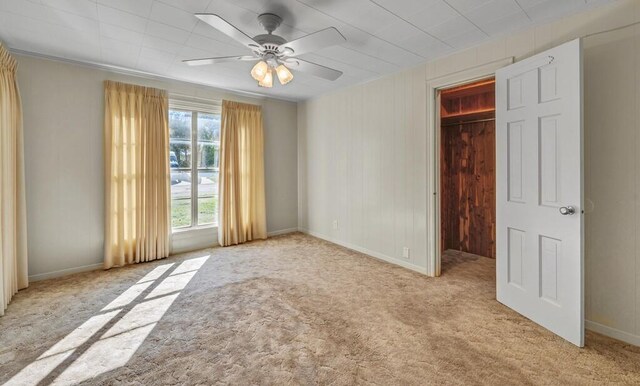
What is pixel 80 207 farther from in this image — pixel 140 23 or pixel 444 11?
pixel 444 11

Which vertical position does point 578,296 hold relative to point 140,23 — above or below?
below

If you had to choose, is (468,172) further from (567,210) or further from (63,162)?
(63,162)

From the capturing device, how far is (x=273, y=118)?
5070 millimetres

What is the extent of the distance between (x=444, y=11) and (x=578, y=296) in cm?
231

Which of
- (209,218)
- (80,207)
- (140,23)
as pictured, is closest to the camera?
(140,23)

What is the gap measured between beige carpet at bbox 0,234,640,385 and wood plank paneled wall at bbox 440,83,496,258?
3.42 feet

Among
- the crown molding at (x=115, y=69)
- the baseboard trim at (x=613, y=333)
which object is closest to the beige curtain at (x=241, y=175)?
the crown molding at (x=115, y=69)

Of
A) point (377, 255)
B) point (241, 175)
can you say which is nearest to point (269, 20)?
point (241, 175)

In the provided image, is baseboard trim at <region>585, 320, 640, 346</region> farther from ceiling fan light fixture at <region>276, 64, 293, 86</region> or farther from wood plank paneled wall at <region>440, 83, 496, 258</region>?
ceiling fan light fixture at <region>276, 64, 293, 86</region>

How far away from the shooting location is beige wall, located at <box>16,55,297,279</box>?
3062mm

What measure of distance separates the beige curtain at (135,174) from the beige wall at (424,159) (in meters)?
2.39

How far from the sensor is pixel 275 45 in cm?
216

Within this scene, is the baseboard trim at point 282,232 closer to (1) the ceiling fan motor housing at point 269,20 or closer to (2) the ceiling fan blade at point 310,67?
(2) the ceiling fan blade at point 310,67

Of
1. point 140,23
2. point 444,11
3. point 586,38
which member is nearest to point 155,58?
point 140,23
